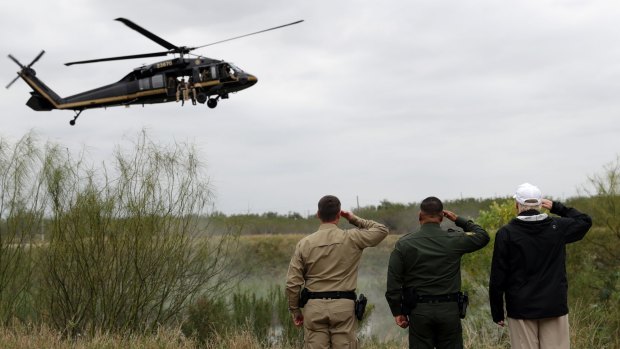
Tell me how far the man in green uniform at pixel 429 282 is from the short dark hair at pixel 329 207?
0.55 meters

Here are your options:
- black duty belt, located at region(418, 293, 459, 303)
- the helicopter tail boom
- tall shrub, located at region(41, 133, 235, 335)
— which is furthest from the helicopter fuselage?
black duty belt, located at region(418, 293, 459, 303)

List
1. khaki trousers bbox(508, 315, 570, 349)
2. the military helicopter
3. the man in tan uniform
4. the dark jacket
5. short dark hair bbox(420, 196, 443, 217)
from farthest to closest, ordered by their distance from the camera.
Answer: the military helicopter, the man in tan uniform, short dark hair bbox(420, 196, 443, 217), khaki trousers bbox(508, 315, 570, 349), the dark jacket

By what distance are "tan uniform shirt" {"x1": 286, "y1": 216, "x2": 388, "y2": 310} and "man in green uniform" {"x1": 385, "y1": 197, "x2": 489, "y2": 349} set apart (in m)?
0.34

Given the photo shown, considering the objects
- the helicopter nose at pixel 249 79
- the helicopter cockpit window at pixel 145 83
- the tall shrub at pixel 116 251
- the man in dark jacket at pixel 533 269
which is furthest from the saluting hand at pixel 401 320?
the helicopter cockpit window at pixel 145 83

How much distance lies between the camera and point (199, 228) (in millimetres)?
13211

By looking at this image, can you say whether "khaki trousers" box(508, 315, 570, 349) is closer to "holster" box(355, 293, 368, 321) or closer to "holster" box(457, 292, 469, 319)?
"holster" box(457, 292, 469, 319)

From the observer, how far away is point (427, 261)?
230 inches

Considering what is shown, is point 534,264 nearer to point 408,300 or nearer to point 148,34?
point 408,300

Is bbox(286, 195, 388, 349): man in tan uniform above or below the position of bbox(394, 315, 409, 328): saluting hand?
above

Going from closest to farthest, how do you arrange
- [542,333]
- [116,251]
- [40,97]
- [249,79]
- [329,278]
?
[542,333] → [329,278] → [116,251] → [249,79] → [40,97]

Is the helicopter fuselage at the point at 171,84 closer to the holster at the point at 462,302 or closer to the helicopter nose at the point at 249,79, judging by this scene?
the helicopter nose at the point at 249,79

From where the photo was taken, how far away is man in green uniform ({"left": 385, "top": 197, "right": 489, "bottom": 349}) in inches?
229

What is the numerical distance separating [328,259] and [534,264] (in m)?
1.54

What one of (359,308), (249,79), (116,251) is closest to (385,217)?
(249,79)
